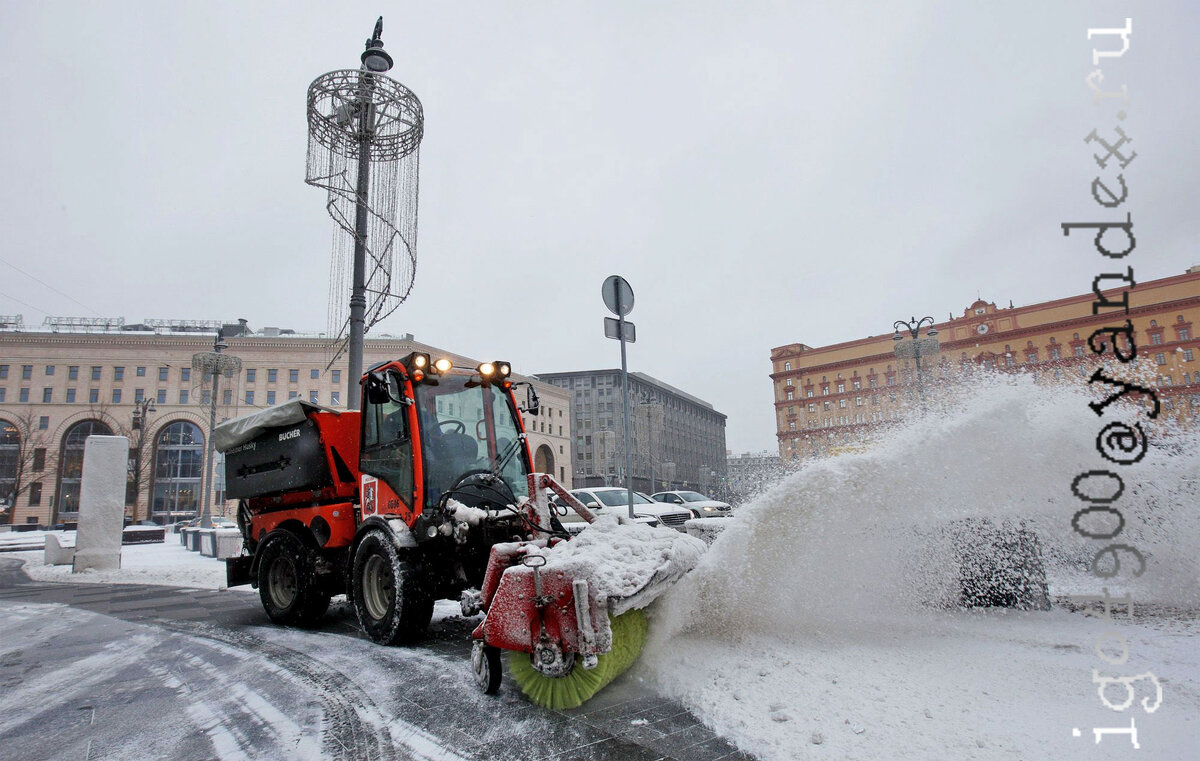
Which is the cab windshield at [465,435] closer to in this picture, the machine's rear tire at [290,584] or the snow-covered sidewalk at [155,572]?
the machine's rear tire at [290,584]

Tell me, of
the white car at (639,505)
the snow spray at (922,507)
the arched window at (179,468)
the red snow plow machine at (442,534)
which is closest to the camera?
the red snow plow machine at (442,534)

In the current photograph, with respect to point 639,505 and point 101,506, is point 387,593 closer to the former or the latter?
point 639,505

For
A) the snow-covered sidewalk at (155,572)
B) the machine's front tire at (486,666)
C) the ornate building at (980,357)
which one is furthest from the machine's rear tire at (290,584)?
the snow-covered sidewalk at (155,572)

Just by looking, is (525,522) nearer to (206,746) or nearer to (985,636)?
(206,746)

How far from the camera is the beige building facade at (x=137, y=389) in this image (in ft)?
219

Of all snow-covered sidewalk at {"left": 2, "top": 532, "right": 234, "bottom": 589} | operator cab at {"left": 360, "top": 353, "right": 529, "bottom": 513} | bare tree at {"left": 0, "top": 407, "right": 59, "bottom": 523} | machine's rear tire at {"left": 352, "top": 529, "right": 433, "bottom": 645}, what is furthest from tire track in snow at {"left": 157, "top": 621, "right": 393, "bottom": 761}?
bare tree at {"left": 0, "top": 407, "right": 59, "bottom": 523}

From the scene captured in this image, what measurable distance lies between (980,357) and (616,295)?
20549mm

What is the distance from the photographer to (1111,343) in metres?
3.54

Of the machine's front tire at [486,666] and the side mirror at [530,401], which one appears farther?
the side mirror at [530,401]

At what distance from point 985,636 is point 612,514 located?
2.93 metres

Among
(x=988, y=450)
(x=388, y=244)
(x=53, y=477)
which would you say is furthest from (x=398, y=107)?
(x=53, y=477)

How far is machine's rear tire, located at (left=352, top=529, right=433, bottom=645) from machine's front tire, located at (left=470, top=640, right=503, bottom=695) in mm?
1290

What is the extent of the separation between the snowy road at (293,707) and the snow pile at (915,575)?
24.7 inches

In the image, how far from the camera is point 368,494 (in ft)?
19.2
